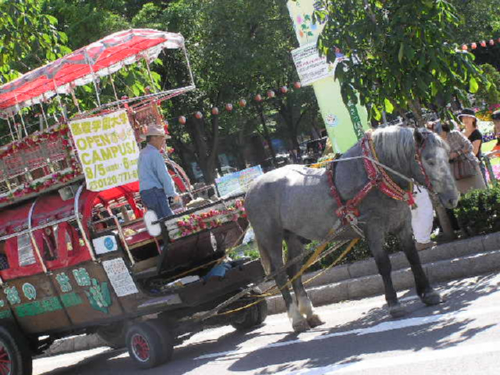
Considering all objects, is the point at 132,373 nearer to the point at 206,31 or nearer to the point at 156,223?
the point at 156,223

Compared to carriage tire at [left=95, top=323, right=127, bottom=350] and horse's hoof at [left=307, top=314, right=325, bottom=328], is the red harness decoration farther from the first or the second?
carriage tire at [left=95, top=323, right=127, bottom=350]

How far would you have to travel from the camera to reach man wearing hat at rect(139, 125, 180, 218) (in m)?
7.90

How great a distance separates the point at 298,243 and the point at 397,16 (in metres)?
2.96

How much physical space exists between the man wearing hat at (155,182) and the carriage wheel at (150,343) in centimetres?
130

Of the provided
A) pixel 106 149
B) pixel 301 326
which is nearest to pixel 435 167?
pixel 301 326

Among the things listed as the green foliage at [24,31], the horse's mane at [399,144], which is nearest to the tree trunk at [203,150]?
the green foliage at [24,31]

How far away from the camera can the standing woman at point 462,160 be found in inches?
336

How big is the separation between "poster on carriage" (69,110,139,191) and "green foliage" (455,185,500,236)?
4256 millimetres

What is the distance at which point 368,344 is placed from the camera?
632 cm

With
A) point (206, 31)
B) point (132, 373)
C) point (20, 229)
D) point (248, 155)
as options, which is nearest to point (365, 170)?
point (132, 373)

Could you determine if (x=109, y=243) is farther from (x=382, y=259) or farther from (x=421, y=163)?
(x=421, y=163)

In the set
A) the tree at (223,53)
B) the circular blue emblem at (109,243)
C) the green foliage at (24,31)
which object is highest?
the tree at (223,53)

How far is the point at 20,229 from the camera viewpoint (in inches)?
333

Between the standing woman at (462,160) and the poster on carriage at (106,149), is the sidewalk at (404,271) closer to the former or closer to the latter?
the standing woman at (462,160)
